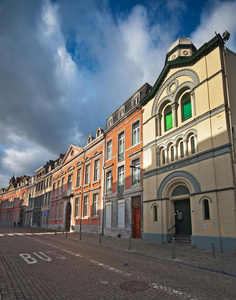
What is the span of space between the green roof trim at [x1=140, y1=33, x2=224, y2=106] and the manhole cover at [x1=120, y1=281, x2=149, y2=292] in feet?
45.5

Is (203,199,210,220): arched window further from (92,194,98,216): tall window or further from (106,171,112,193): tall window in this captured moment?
(92,194,98,216): tall window

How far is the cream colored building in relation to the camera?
12.4 metres

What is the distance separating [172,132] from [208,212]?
237 inches

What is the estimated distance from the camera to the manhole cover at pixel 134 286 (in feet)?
18.2

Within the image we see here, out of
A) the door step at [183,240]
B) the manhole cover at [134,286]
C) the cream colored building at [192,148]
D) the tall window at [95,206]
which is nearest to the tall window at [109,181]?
the tall window at [95,206]

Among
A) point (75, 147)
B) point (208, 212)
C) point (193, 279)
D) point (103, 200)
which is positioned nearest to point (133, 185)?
point (103, 200)

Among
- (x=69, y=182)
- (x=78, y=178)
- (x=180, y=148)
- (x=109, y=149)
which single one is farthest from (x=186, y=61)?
(x=69, y=182)

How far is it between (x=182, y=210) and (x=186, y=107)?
23.3 ft

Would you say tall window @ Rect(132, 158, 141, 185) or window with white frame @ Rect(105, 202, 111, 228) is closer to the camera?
tall window @ Rect(132, 158, 141, 185)

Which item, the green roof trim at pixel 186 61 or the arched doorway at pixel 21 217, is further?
the arched doorway at pixel 21 217

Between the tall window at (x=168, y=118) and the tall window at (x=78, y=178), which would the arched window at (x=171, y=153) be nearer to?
the tall window at (x=168, y=118)

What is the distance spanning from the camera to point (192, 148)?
48.9ft

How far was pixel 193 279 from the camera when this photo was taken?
264 inches

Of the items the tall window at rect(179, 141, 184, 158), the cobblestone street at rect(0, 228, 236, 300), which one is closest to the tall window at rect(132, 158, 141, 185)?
the tall window at rect(179, 141, 184, 158)
